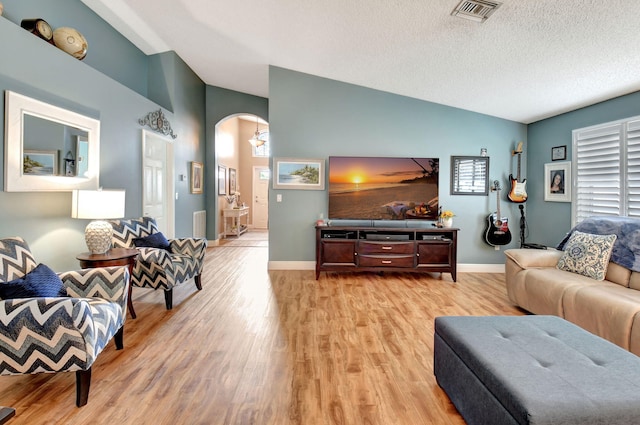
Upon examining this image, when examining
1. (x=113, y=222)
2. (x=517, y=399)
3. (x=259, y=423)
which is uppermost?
(x=113, y=222)

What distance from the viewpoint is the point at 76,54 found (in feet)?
10.4

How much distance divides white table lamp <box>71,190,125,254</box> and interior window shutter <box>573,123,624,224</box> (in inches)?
197

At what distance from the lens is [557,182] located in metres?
4.41

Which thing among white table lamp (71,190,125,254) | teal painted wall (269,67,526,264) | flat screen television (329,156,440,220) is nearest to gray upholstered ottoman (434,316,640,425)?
white table lamp (71,190,125,254)

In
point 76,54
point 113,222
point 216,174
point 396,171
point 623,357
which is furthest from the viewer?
point 216,174

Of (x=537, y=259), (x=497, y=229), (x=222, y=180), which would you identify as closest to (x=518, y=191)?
(x=497, y=229)

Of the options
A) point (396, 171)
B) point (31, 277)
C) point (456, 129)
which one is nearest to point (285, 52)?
point (396, 171)

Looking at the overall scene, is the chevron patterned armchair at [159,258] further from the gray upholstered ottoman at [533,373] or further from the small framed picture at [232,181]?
the small framed picture at [232,181]

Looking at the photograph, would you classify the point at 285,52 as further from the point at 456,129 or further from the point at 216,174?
the point at 216,174

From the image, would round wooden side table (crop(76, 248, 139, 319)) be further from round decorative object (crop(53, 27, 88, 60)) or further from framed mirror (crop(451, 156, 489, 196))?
framed mirror (crop(451, 156, 489, 196))

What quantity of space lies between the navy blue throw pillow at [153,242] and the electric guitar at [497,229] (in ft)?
14.4

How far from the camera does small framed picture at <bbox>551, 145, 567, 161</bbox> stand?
14.2ft

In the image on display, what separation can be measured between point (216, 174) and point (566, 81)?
609 cm

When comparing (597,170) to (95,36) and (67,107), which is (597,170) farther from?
(95,36)
